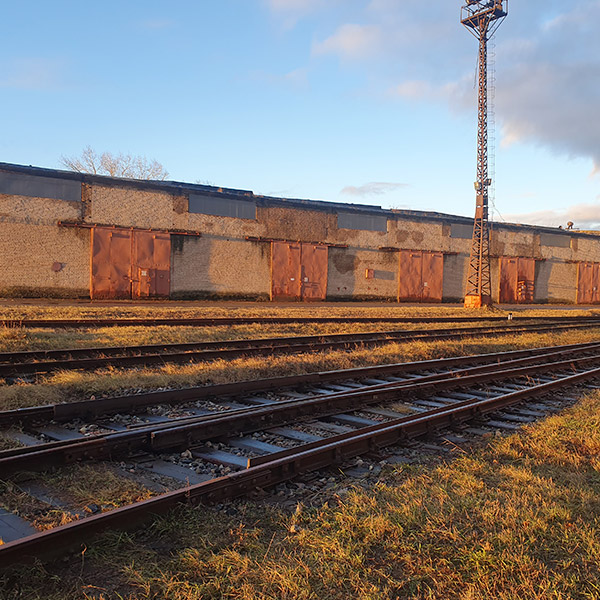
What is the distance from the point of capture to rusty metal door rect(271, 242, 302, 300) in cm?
3338

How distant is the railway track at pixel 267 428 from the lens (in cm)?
392

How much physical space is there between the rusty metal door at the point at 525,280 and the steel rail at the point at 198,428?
36.9 metres

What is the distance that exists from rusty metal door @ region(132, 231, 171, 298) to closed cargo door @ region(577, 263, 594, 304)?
115 ft

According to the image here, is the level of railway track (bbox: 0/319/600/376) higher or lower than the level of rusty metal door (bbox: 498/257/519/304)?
lower

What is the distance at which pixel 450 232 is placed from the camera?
Result: 39.7 metres

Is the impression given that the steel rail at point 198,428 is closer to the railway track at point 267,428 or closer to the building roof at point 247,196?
the railway track at point 267,428

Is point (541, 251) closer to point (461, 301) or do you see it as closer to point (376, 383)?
point (461, 301)

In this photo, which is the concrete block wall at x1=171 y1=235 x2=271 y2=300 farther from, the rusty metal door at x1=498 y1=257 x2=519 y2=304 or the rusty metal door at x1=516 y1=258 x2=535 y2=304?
the rusty metal door at x1=516 y1=258 x2=535 y2=304

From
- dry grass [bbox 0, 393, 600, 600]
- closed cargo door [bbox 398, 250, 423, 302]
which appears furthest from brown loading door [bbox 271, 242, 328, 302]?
dry grass [bbox 0, 393, 600, 600]

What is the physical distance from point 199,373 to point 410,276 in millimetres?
30701

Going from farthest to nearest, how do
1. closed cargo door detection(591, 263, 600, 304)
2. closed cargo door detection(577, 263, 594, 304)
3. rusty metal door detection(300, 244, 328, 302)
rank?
closed cargo door detection(591, 263, 600, 304) < closed cargo door detection(577, 263, 594, 304) < rusty metal door detection(300, 244, 328, 302)

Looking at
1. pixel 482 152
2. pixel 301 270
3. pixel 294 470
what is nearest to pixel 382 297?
pixel 301 270

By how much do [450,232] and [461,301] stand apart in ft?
17.4

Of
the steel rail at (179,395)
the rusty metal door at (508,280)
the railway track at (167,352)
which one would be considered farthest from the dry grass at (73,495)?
the rusty metal door at (508,280)
